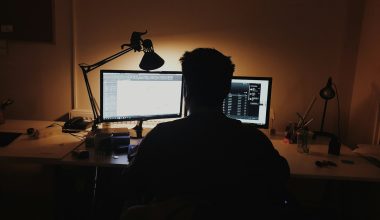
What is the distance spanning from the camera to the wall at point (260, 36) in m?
2.45

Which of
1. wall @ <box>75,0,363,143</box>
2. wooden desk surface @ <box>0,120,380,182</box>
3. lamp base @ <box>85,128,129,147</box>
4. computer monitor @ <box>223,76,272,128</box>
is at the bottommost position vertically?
wooden desk surface @ <box>0,120,380,182</box>

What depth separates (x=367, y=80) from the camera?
231cm

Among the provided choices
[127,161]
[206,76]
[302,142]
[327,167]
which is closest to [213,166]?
[206,76]

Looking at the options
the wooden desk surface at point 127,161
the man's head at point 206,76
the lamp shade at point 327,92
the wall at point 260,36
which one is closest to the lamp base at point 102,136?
the wooden desk surface at point 127,161

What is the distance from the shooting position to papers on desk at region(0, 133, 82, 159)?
71.0 inches

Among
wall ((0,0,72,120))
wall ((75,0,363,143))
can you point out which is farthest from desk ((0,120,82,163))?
wall ((75,0,363,143))

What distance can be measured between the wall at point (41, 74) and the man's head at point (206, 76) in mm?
1642

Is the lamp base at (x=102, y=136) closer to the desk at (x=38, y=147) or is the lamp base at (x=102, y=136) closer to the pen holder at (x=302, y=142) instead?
the desk at (x=38, y=147)

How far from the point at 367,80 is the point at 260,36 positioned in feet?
→ 2.62

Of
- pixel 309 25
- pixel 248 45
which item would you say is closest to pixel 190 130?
pixel 248 45

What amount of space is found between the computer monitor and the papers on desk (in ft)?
Result: 3.41

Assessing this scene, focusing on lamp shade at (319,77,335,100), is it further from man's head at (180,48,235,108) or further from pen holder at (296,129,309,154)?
man's head at (180,48,235,108)

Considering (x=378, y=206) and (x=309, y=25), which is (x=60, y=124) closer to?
(x=309, y=25)

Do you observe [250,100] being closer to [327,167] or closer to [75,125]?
[327,167]
